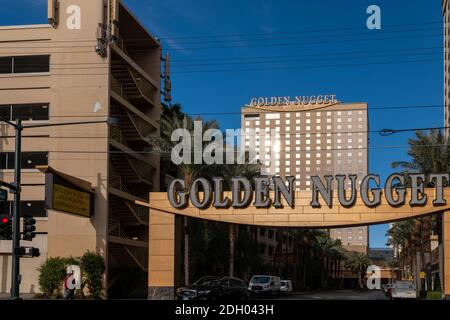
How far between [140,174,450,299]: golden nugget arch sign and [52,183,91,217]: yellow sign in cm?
663

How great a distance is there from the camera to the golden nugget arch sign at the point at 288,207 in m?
37.2

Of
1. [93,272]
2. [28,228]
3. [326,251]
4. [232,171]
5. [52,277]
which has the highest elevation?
[232,171]

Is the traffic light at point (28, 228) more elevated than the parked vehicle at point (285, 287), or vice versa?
the traffic light at point (28, 228)

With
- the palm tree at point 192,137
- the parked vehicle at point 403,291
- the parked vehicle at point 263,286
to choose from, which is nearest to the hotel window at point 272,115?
the parked vehicle at point 263,286

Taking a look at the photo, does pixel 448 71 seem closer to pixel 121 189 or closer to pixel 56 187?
pixel 121 189

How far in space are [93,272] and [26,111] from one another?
1406 centimetres

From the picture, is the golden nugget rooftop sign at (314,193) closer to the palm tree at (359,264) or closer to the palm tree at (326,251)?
the palm tree at (326,251)

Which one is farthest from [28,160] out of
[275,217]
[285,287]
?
[285,287]

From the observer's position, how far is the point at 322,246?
386 ft

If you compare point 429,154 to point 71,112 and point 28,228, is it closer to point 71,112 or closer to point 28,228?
point 71,112

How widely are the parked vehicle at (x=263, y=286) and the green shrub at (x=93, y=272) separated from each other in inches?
453

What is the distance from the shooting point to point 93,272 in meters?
44.9

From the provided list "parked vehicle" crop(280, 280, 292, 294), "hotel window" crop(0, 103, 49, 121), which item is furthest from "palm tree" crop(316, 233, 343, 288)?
"hotel window" crop(0, 103, 49, 121)

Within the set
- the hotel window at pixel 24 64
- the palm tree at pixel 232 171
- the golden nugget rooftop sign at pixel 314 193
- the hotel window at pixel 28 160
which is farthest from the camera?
the palm tree at pixel 232 171
